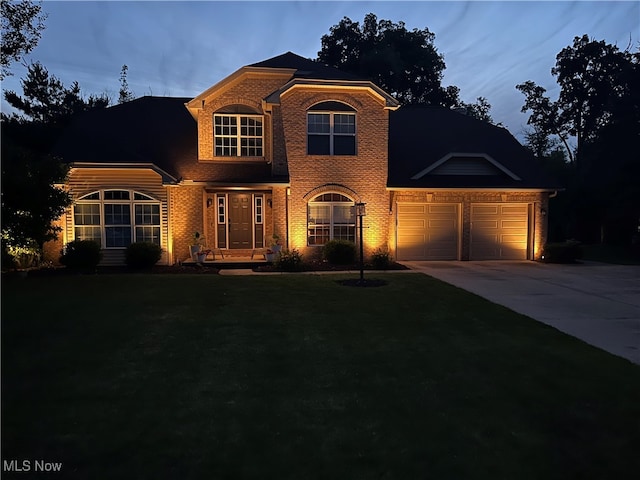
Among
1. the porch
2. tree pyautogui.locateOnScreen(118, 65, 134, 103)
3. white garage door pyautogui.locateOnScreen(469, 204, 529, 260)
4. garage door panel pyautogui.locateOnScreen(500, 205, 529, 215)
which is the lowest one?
the porch

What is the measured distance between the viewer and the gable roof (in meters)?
17.7

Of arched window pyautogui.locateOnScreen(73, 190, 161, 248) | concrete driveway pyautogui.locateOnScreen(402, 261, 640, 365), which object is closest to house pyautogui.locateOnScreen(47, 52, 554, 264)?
arched window pyautogui.locateOnScreen(73, 190, 161, 248)

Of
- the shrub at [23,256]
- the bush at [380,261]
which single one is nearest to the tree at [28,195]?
the shrub at [23,256]

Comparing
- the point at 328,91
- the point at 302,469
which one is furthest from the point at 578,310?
the point at 328,91

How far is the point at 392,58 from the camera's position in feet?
111

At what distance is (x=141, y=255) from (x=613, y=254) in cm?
2132

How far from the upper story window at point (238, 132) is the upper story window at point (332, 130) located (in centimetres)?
235

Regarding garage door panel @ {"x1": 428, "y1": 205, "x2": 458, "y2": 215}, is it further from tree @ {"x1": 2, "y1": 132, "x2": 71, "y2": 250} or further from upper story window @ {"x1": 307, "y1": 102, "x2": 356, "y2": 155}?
tree @ {"x1": 2, "y1": 132, "x2": 71, "y2": 250}

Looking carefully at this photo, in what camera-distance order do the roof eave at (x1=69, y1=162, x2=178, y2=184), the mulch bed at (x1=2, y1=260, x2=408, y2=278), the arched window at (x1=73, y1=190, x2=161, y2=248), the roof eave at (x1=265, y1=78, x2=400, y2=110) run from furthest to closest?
the roof eave at (x1=265, y1=78, x2=400, y2=110)
the arched window at (x1=73, y1=190, x2=161, y2=248)
the roof eave at (x1=69, y1=162, x2=178, y2=184)
the mulch bed at (x1=2, y1=260, x2=408, y2=278)

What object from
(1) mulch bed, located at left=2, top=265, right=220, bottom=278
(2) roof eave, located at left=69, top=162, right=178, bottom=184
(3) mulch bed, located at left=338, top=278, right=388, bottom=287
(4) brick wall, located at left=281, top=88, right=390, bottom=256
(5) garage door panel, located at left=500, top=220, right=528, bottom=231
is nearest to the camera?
(3) mulch bed, located at left=338, top=278, right=388, bottom=287

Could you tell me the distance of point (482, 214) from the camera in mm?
18000

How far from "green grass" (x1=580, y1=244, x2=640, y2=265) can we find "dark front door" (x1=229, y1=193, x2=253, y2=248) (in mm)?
14044

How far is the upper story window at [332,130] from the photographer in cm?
Answer: 1634

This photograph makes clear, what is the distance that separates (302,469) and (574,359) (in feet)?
14.1
